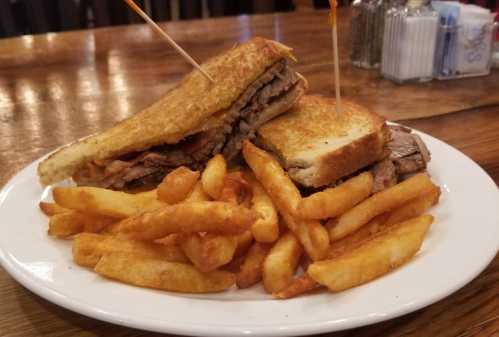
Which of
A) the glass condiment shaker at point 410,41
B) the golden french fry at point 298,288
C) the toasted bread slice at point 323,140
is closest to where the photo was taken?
the golden french fry at point 298,288

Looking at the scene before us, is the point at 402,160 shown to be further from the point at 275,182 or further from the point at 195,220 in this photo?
the point at 195,220

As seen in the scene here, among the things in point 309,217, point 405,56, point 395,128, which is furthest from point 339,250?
point 405,56

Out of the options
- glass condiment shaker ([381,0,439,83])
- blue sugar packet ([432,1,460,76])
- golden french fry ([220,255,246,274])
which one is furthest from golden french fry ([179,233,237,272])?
blue sugar packet ([432,1,460,76])

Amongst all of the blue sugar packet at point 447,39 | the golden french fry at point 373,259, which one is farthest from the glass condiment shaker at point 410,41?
the golden french fry at point 373,259

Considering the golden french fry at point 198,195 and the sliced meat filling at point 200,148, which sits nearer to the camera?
the golden french fry at point 198,195

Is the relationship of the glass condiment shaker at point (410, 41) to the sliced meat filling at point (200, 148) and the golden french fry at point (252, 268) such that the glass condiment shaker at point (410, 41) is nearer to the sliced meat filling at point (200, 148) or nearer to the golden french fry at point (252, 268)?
the sliced meat filling at point (200, 148)

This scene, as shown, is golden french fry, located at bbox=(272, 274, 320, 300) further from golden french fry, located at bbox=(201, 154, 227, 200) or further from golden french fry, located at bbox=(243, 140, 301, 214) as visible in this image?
golden french fry, located at bbox=(201, 154, 227, 200)

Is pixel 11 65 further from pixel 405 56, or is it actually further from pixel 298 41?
pixel 405 56
